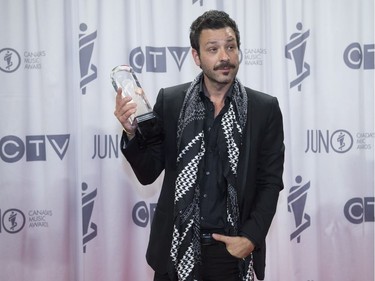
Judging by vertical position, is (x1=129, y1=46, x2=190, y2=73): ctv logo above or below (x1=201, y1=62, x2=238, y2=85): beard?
above

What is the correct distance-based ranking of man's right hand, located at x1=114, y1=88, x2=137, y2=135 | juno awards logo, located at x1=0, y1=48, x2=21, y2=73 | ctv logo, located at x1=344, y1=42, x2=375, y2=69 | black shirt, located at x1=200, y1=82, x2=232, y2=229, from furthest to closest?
ctv logo, located at x1=344, y1=42, x2=375, y2=69, juno awards logo, located at x1=0, y1=48, x2=21, y2=73, black shirt, located at x1=200, y1=82, x2=232, y2=229, man's right hand, located at x1=114, y1=88, x2=137, y2=135

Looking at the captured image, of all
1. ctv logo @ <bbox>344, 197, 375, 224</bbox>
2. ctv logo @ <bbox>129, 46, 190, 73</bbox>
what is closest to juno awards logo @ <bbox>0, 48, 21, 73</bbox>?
ctv logo @ <bbox>129, 46, 190, 73</bbox>

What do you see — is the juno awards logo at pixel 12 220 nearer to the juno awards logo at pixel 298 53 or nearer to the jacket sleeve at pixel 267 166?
the jacket sleeve at pixel 267 166

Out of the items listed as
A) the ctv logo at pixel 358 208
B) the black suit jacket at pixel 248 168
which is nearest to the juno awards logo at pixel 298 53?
the ctv logo at pixel 358 208

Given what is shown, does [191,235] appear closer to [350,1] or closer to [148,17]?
[148,17]

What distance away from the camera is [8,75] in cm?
317

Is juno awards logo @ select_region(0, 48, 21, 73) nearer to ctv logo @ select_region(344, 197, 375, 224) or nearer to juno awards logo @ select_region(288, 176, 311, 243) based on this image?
juno awards logo @ select_region(288, 176, 311, 243)

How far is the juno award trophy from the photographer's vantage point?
181 centimetres

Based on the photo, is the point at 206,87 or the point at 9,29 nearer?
the point at 206,87

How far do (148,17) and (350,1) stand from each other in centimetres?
137

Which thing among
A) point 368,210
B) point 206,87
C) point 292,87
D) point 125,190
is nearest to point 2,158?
point 125,190

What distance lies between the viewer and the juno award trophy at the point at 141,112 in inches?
71.2

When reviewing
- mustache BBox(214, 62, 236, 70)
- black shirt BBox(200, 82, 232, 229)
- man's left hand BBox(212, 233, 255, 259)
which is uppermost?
mustache BBox(214, 62, 236, 70)

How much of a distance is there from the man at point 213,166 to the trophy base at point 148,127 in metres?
0.02
